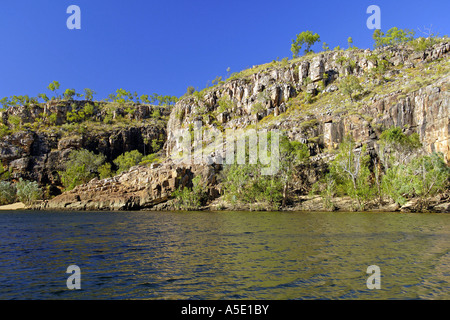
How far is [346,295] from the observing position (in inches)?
456

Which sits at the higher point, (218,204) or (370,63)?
(370,63)

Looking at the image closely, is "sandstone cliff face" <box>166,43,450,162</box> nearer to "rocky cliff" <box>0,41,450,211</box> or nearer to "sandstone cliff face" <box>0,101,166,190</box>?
"rocky cliff" <box>0,41,450,211</box>

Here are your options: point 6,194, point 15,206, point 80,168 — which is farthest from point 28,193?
point 80,168

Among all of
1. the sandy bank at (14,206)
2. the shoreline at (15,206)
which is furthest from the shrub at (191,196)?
the sandy bank at (14,206)

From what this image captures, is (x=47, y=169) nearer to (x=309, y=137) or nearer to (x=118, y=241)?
(x=309, y=137)

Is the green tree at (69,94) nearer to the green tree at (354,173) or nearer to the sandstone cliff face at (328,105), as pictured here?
the sandstone cliff face at (328,105)

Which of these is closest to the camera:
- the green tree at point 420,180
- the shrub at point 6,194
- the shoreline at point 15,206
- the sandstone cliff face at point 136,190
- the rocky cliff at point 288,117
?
the green tree at point 420,180

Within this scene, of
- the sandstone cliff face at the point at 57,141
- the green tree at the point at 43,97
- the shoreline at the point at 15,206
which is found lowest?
the shoreline at the point at 15,206

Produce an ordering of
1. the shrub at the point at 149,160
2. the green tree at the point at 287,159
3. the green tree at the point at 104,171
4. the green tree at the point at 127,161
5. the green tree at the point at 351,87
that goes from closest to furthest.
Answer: the green tree at the point at 287,159 < the green tree at the point at 351,87 < the green tree at the point at 104,171 < the shrub at the point at 149,160 < the green tree at the point at 127,161

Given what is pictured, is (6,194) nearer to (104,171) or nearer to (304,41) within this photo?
(104,171)

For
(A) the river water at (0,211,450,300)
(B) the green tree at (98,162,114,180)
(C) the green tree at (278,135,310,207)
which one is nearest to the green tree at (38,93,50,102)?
(B) the green tree at (98,162,114,180)

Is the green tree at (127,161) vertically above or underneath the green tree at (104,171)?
above

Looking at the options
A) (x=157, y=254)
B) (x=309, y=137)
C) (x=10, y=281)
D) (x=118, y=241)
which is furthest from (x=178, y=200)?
(x=10, y=281)
